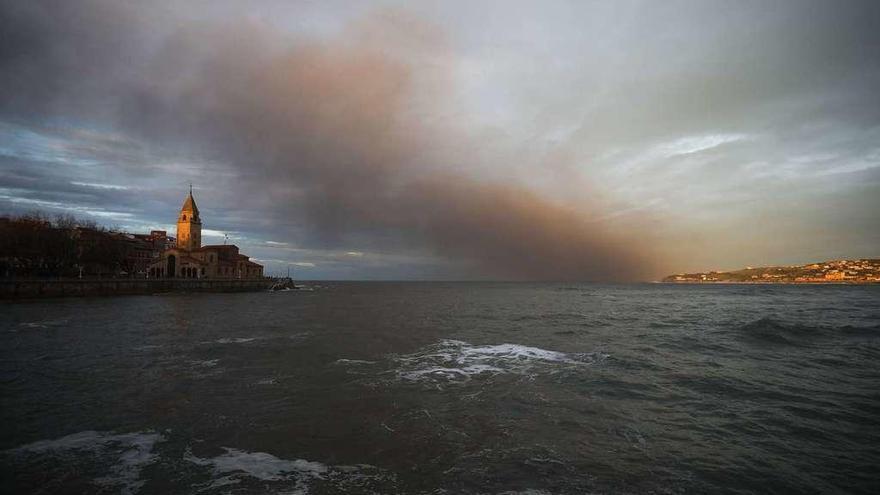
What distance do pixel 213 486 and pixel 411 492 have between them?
12.1ft

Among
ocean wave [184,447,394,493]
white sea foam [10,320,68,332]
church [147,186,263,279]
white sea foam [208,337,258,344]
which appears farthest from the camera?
church [147,186,263,279]

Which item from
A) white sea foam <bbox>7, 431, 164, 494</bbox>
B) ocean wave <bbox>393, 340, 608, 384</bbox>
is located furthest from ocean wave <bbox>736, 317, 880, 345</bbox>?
white sea foam <bbox>7, 431, 164, 494</bbox>

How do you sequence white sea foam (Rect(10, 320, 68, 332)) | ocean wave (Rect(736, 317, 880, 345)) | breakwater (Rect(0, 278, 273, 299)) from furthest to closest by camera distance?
1. breakwater (Rect(0, 278, 273, 299))
2. white sea foam (Rect(10, 320, 68, 332))
3. ocean wave (Rect(736, 317, 880, 345))

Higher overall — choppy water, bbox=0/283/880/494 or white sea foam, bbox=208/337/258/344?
choppy water, bbox=0/283/880/494

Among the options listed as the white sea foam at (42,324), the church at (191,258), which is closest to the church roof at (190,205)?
the church at (191,258)

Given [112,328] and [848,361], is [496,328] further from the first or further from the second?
[112,328]

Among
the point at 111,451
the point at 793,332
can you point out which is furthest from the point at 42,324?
the point at 793,332

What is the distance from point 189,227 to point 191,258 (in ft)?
29.8

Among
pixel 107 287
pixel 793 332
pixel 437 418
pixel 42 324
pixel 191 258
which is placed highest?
pixel 191 258

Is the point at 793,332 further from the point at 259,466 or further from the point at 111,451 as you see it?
the point at 111,451

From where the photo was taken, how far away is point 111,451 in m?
9.81

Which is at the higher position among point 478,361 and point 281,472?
point 281,472

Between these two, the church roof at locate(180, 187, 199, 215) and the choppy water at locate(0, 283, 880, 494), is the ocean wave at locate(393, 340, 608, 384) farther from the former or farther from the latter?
the church roof at locate(180, 187, 199, 215)

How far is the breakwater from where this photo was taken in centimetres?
6047
